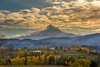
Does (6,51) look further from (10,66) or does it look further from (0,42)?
(10,66)

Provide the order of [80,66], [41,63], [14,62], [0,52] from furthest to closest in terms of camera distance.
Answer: [41,63], [14,62], [80,66], [0,52]

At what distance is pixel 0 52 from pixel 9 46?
1775mm

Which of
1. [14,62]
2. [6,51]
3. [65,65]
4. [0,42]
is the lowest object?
[65,65]

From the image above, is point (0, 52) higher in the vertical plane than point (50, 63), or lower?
higher

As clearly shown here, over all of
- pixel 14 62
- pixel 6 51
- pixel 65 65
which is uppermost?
pixel 6 51

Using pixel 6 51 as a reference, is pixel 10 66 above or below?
below

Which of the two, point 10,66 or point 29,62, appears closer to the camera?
point 10,66

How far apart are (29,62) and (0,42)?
55.9 metres

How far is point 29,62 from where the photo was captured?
71438mm

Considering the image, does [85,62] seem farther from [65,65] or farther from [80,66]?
[65,65]

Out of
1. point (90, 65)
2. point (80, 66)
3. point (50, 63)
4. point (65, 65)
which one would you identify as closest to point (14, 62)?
point (50, 63)

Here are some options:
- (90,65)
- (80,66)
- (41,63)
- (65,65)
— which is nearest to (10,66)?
(41,63)

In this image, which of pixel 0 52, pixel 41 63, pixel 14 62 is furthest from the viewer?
pixel 41 63

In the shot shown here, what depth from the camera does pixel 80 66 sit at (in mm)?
59156
